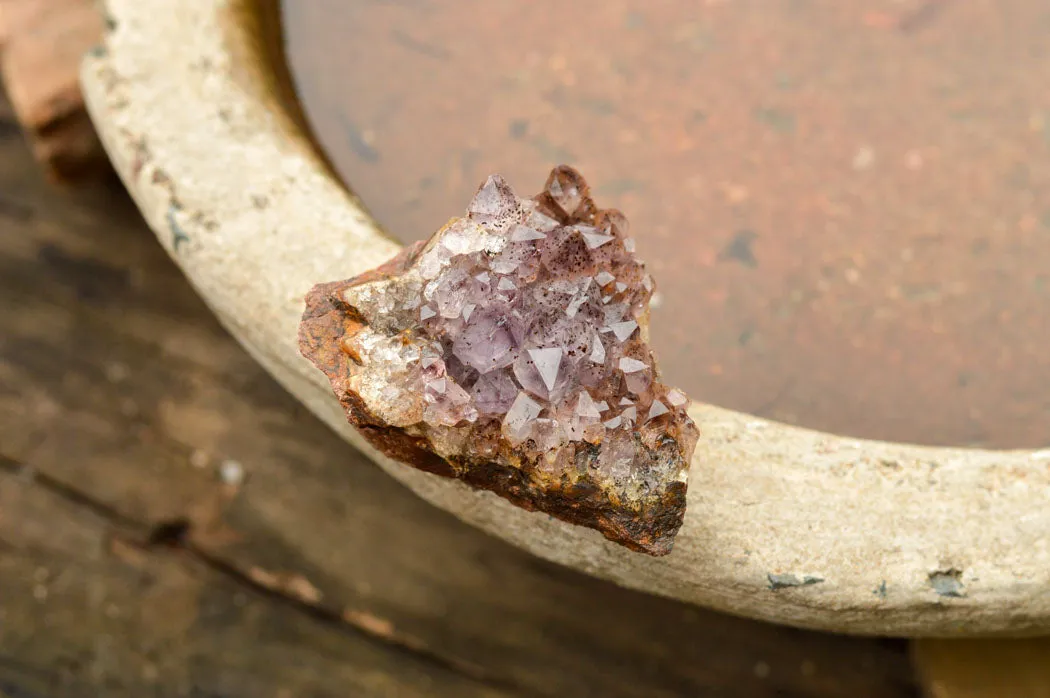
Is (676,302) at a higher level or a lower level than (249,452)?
higher

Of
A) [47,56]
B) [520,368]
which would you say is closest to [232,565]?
[47,56]

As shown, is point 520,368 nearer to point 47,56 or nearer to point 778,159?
point 778,159

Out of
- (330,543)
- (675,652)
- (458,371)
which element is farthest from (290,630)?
(458,371)

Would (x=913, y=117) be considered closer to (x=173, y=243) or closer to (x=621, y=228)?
(x=621, y=228)

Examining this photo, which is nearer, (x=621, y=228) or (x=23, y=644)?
(x=621, y=228)

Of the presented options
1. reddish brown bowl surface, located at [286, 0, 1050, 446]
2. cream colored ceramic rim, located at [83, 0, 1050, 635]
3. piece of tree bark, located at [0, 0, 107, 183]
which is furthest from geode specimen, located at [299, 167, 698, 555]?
piece of tree bark, located at [0, 0, 107, 183]

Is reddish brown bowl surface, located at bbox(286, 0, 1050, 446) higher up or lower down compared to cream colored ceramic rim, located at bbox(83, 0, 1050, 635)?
higher up

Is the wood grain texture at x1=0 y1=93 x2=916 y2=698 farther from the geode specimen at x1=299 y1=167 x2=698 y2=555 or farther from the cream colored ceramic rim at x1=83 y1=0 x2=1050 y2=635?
the geode specimen at x1=299 y1=167 x2=698 y2=555
